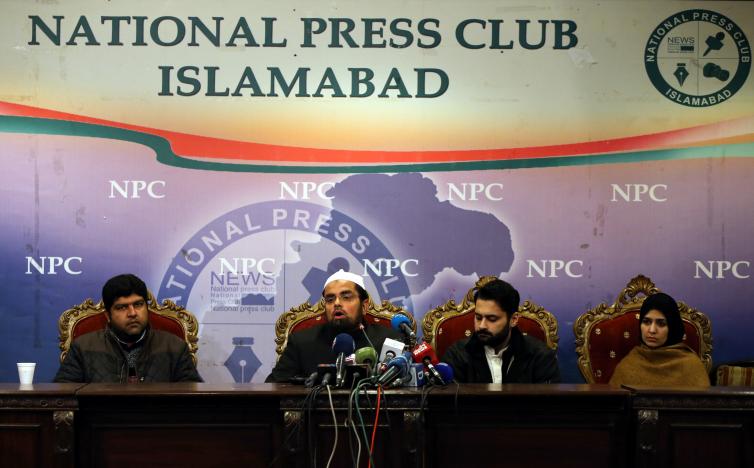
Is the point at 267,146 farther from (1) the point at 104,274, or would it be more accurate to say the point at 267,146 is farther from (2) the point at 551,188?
(2) the point at 551,188

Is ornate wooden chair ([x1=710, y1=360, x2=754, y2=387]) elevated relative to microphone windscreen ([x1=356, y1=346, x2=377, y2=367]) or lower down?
lower down

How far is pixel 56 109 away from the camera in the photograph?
5215 millimetres

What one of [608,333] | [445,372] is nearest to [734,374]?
[608,333]

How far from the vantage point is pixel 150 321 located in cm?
483

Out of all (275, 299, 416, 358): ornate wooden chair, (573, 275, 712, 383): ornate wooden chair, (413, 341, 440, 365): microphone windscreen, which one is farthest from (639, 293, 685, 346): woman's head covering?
(413, 341, 440, 365): microphone windscreen

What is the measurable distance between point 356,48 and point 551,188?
1397mm

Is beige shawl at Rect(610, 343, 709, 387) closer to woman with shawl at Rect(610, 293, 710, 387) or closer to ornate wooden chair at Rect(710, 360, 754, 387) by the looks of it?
woman with shawl at Rect(610, 293, 710, 387)

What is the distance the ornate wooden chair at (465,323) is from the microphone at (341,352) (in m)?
1.15

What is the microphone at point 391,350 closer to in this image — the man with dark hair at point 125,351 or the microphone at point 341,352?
the microphone at point 341,352

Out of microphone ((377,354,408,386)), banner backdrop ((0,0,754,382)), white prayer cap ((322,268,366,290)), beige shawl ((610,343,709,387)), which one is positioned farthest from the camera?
banner backdrop ((0,0,754,382))

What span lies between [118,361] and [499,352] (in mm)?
1934

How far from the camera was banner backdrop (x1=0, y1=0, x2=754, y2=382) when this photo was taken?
521cm

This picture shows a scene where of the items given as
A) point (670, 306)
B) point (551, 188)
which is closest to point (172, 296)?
point (551, 188)

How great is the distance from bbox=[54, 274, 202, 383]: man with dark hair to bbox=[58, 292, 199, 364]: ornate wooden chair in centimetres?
13
